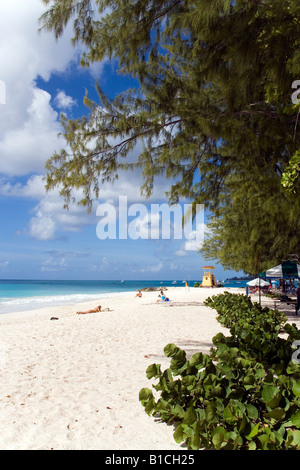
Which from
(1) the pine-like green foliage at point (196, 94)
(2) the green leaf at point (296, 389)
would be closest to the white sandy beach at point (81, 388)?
(2) the green leaf at point (296, 389)

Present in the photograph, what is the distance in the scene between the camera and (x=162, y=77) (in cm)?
538

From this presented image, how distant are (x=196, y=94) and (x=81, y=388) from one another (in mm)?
4891

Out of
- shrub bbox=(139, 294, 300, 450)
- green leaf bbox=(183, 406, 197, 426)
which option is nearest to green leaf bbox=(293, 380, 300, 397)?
shrub bbox=(139, 294, 300, 450)

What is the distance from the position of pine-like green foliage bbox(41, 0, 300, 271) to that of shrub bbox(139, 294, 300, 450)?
215 centimetres

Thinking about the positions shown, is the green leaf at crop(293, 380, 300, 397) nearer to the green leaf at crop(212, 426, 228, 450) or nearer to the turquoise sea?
the green leaf at crop(212, 426, 228, 450)

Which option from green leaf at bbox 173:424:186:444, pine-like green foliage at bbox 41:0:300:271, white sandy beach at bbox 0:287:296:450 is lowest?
white sandy beach at bbox 0:287:296:450

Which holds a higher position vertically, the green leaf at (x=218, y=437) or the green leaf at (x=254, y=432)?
the green leaf at (x=254, y=432)

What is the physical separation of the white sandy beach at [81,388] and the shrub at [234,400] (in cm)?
30

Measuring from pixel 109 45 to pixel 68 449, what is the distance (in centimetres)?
480

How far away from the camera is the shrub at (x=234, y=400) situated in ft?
9.84

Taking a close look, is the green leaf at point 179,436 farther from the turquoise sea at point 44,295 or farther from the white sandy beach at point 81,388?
the turquoise sea at point 44,295

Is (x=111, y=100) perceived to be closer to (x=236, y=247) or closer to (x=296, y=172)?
(x=296, y=172)

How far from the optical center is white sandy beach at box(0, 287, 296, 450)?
11.3 ft
